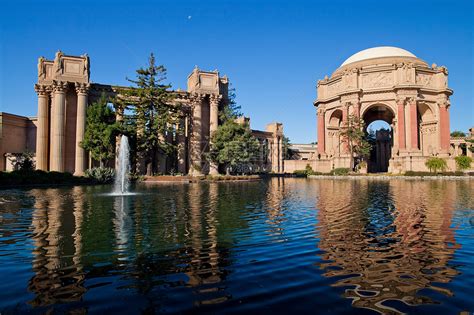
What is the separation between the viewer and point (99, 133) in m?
36.5

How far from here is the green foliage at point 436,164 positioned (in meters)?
47.2

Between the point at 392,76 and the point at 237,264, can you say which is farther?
the point at 392,76

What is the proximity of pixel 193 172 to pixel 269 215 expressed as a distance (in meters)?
31.6

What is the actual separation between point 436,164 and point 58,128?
5084cm

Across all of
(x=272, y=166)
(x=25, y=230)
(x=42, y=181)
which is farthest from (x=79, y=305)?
(x=272, y=166)

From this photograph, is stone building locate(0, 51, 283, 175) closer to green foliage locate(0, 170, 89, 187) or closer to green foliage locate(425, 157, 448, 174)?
green foliage locate(0, 170, 89, 187)

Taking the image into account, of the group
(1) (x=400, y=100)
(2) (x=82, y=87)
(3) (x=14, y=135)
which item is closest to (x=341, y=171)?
(1) (x=400, y=100)

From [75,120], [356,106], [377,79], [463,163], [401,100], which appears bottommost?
[463,163]

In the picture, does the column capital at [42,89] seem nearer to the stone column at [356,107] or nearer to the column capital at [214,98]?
the column capital at [214,98]

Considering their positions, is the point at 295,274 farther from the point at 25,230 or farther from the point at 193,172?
the point at 193,172

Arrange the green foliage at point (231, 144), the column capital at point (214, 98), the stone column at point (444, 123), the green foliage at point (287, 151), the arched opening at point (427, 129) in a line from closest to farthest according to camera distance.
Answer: the green foliage at point (231, 144) < the column capital at point (214, 98) < the stone column at point (444, 123) < the arched opening at point (427, 129) < the green foliage at point (287, 151)

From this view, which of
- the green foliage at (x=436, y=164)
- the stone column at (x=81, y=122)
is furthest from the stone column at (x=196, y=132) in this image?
the green foliage at (x=436, y=164)

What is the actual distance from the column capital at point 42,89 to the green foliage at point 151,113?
8151mm

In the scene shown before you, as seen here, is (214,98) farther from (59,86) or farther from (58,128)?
(58,128)
